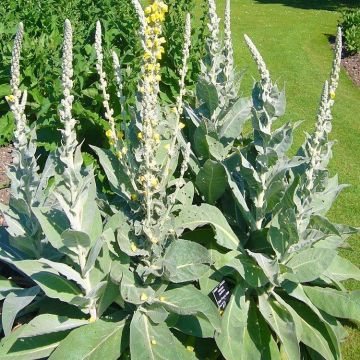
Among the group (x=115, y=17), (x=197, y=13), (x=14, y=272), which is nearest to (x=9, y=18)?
(x=115, y=17)

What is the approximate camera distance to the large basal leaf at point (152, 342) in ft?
10.6

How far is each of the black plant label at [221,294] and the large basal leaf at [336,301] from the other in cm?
60

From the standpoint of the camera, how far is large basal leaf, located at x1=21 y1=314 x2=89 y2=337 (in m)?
3.21

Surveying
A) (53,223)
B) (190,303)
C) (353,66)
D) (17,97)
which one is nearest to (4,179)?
(53,223)

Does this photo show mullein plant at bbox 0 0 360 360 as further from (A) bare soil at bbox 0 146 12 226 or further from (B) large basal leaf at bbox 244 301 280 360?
(A) bare soil at bbox 0 146 12 226

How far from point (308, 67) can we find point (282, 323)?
10086mm

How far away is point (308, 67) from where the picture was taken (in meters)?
12.8

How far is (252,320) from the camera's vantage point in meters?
3.89

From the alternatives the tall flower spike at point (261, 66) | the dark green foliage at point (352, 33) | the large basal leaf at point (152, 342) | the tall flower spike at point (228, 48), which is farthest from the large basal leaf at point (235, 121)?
the dark green foliage at point (352, 33)

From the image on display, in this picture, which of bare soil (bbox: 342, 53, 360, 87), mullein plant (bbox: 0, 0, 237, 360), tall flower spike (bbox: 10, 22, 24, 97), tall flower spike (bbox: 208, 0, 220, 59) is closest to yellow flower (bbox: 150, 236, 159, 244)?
mullein plant (bbox: 0, 0, 237, 360)

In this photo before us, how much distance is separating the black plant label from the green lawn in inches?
47.6

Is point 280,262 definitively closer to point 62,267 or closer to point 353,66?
point 62,267

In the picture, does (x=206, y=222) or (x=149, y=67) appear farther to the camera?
(x=206, y=222)

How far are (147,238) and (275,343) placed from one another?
4.04 ft
